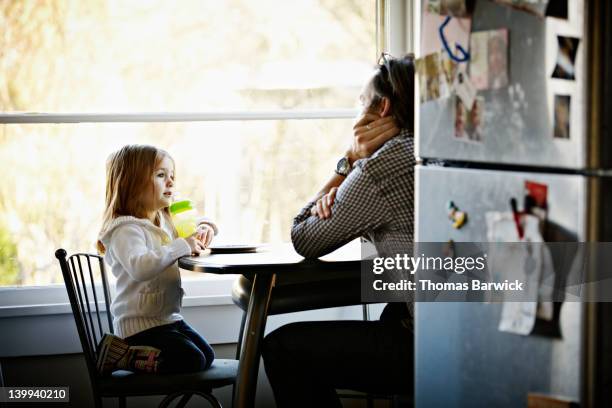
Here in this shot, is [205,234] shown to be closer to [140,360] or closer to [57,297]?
[140,360]

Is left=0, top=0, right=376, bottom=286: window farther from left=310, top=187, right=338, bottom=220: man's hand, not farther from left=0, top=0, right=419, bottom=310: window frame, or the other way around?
left=310, top=187, right=338, bottom=220: man's hand

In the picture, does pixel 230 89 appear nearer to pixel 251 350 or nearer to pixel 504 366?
pixel 251 350

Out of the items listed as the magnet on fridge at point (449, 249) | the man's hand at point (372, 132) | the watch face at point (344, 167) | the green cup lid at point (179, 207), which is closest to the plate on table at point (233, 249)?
the green cup lid at point (179, 207)

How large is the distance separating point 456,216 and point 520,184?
225mm

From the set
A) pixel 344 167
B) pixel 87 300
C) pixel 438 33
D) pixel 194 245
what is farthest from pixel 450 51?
pixel 87 300

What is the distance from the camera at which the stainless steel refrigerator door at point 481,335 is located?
3.97 ft

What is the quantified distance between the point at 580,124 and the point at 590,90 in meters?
0.05

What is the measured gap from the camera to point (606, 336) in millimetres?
1176

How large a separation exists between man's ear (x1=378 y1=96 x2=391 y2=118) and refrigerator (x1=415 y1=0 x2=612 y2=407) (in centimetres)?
55

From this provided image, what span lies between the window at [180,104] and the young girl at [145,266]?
0.42m

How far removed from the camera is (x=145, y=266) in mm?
2338

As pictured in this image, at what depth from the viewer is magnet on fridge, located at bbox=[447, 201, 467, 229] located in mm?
1485

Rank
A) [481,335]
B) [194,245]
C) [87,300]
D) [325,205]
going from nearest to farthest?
[481,335]
[325,205]
[194,245]
[87,300]

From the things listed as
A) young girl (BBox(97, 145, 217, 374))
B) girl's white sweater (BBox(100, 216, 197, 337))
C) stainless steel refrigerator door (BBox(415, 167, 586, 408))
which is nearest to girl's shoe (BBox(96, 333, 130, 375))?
young girl (BBox(97, 145, 217, 374))
